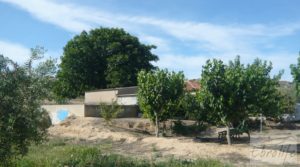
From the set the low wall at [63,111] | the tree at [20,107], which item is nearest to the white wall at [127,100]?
the low wall at [63,111]

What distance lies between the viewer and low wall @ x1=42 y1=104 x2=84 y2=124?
34625 mm

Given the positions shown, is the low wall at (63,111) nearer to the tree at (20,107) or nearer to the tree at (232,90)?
the tree at (232,90)

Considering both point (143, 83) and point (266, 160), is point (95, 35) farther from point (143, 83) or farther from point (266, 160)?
point (266, 160)

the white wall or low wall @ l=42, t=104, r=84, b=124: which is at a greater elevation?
the white wall

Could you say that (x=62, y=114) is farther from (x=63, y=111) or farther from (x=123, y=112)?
(x=123, y=112)

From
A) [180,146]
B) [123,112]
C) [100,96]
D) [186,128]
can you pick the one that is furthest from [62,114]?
[180,146]

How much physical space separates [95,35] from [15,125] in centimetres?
3965

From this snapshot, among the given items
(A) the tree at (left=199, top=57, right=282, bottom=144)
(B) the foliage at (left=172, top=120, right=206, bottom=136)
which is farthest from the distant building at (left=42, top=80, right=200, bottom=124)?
(A) the tree at (left=199, top=57, right=282, bottom=144)

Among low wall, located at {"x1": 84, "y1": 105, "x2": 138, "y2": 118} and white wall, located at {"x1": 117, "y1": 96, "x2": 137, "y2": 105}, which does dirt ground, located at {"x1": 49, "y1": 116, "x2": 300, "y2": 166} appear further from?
white wall, located at {"x1": 117, "y1": 96, "x2": 137, "y2": 105}

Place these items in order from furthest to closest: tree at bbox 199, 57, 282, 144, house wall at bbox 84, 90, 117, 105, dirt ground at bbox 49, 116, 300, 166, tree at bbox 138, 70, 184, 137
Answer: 1. house wall at bbox 84, 90, 117, 105
2. tree at bbox 138, 70, 184, 137
3. tree at bbox 199, 57, 282, 144
4. dirt ground at bbox 49, 116, 300, 166

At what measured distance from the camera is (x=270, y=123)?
37.8 meters

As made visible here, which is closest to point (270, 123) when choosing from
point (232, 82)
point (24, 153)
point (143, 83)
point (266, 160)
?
point (143, 83)

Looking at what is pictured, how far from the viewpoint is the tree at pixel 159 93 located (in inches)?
987

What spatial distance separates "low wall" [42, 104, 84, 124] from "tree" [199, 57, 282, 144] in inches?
637
